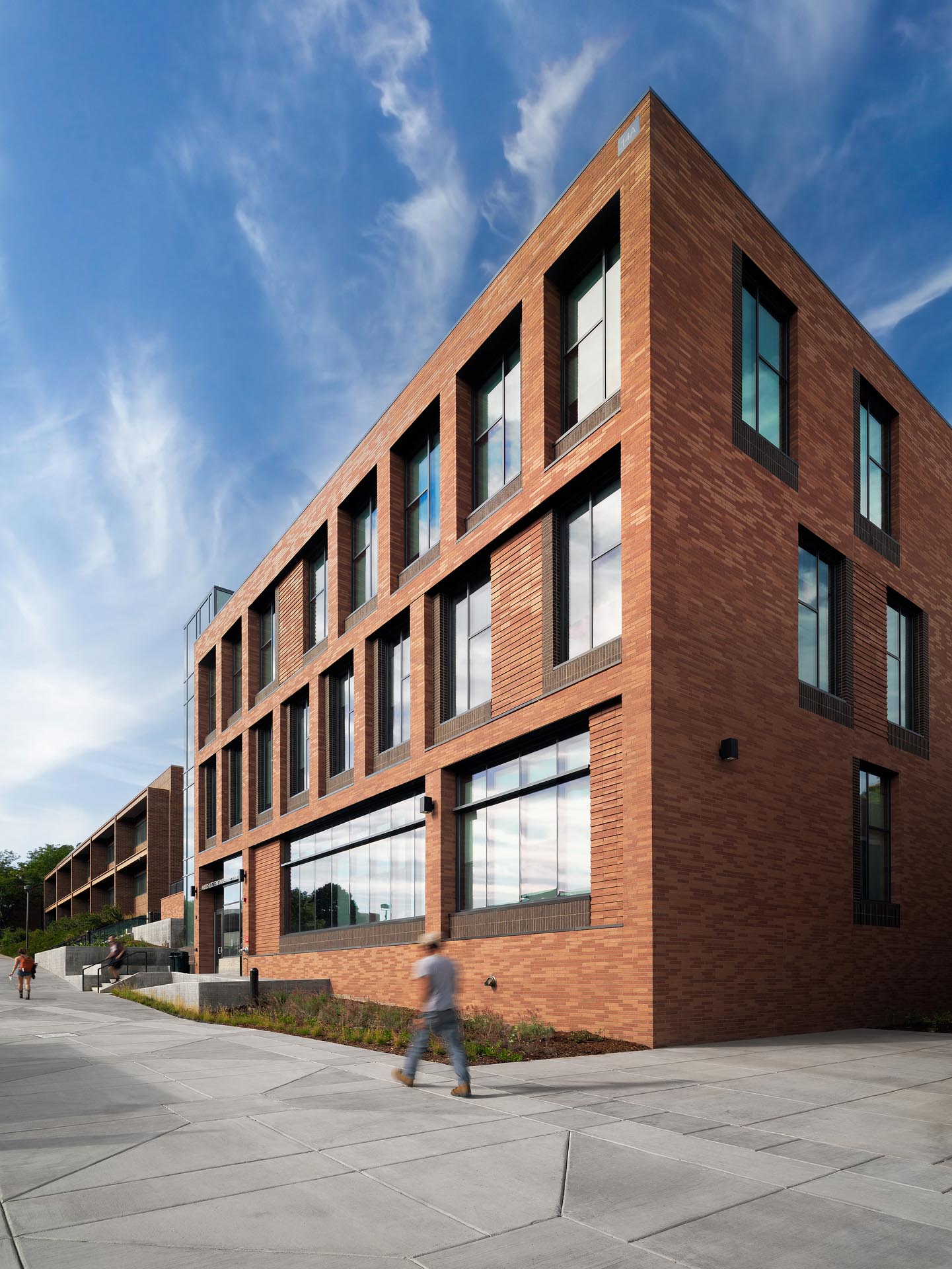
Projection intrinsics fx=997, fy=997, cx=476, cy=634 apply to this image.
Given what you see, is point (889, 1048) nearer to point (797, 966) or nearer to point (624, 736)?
point (797, 966)

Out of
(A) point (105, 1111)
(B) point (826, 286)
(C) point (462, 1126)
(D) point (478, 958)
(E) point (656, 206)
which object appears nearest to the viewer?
(C) point (462, 1126)

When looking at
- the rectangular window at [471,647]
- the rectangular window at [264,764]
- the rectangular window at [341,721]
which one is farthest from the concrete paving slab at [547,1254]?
the rectangular window at [264,764]

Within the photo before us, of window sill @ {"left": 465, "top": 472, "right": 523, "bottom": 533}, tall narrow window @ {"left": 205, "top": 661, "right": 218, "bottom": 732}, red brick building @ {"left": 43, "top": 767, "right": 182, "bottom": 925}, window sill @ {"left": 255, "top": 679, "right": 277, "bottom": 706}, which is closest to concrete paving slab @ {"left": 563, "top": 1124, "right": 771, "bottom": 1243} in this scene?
window sill @ {"left": 465, "top": 472, "right": 523, "bottom": 533}

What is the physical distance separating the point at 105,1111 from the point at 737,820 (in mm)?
11149

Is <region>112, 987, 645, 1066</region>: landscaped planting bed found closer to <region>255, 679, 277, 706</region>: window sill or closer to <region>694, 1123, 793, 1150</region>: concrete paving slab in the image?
<region>694, 1123, 793, 1150</region>: concrete paving slab

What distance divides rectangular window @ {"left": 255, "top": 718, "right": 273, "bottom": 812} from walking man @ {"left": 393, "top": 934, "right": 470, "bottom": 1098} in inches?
1042

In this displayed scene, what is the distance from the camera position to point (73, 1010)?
24797 mm

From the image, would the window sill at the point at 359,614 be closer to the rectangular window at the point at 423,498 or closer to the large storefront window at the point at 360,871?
the rectangular window at the point at 423,498

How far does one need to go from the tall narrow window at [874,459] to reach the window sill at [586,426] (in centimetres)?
809

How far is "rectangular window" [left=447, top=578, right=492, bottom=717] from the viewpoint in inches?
852

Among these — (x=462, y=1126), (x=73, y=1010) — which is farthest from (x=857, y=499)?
(x=73, y=1010)

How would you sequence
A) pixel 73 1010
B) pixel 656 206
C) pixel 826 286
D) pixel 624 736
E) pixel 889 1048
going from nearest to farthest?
pixel 889 1048 < pixel 624 736 < pixel 656 206 < pixel 826 286 < pixel 73 1010

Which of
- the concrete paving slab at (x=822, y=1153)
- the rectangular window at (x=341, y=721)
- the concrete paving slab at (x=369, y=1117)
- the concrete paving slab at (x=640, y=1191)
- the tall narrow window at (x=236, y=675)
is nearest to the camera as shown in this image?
the concrete paving slab at (x=640, y=1191)

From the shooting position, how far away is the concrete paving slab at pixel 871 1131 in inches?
308
